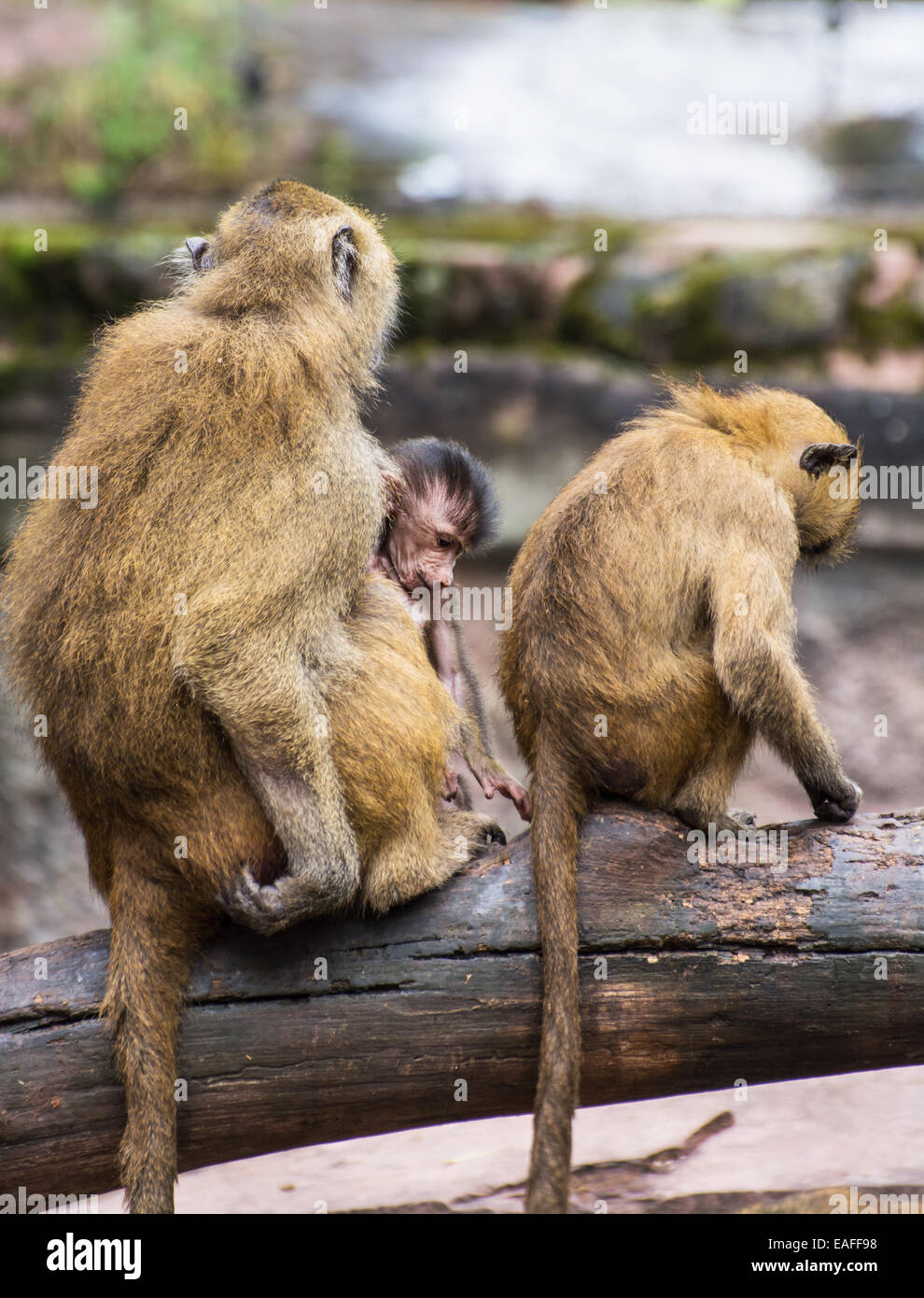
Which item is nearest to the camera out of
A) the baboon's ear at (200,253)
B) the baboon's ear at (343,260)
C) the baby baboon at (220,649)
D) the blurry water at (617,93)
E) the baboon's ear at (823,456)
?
the baby baboon at (220,649)

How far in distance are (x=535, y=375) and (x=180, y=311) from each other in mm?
5110

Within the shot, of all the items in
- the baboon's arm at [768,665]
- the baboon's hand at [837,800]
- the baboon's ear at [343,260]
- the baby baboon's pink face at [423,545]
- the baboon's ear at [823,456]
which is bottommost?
the baboon's hand at [837,800]

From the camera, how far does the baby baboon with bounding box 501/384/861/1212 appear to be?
4.19m

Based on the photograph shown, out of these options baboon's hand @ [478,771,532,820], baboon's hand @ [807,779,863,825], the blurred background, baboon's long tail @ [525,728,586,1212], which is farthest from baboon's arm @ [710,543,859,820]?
the blurred background

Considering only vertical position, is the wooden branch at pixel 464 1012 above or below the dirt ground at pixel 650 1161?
above

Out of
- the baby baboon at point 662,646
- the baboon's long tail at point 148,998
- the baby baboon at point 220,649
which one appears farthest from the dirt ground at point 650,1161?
the baby baboon at point 220,649

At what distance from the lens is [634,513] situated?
431 centimetres

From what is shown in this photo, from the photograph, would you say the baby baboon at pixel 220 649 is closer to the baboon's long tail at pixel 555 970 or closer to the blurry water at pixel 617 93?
the baboon's long tail at pixel 555 970

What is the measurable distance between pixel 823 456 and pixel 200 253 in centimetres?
239

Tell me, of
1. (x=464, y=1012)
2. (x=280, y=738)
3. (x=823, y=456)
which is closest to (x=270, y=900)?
(x=280, y=738)

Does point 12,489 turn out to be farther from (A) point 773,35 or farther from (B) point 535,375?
(A) point 773,35

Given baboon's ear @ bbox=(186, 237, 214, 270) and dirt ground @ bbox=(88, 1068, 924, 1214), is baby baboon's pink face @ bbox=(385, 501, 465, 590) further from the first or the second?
dirt ground @ bbox=(88, 1068, 924, 1214)

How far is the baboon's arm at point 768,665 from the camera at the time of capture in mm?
4137

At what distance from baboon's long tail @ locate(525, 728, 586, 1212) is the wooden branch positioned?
0.18 meters
